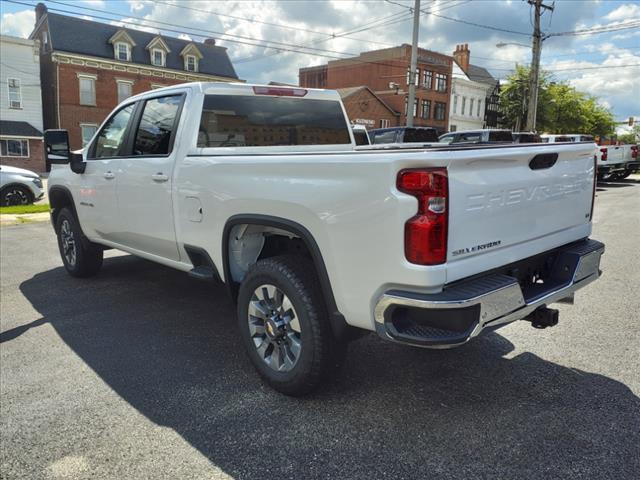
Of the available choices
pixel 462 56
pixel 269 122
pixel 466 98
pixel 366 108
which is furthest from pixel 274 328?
pixel 462 56

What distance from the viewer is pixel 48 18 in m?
34.0

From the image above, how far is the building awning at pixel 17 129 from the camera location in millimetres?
30969

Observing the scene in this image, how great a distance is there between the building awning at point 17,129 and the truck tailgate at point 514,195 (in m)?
34.1

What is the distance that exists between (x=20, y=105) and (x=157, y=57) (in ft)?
33.2

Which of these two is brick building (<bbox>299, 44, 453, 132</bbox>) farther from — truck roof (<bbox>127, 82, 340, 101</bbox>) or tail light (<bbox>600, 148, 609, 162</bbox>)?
truck roof (<bbox>127, 82, 340, 101</bbox>)

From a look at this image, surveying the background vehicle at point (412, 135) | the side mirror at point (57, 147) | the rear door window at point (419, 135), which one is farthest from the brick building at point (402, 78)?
the side mirror at point (57, 147)

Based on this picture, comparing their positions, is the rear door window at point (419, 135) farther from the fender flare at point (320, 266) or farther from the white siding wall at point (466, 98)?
the white siding wall at point (466, 98)

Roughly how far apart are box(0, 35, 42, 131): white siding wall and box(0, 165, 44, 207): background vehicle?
2151 cm

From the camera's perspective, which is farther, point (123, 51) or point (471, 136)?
point (123, 51)

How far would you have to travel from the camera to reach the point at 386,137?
15477 millimetres

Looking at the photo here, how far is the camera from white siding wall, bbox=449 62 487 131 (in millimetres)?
55438

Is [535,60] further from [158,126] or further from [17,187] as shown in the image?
[158,126]

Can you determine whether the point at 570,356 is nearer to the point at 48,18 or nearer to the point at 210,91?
the point at 210,91

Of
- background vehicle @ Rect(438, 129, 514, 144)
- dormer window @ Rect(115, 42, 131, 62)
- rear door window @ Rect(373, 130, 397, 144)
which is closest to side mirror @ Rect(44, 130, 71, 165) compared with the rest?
rear door window @ Rect(373, 130, 397, 144)
